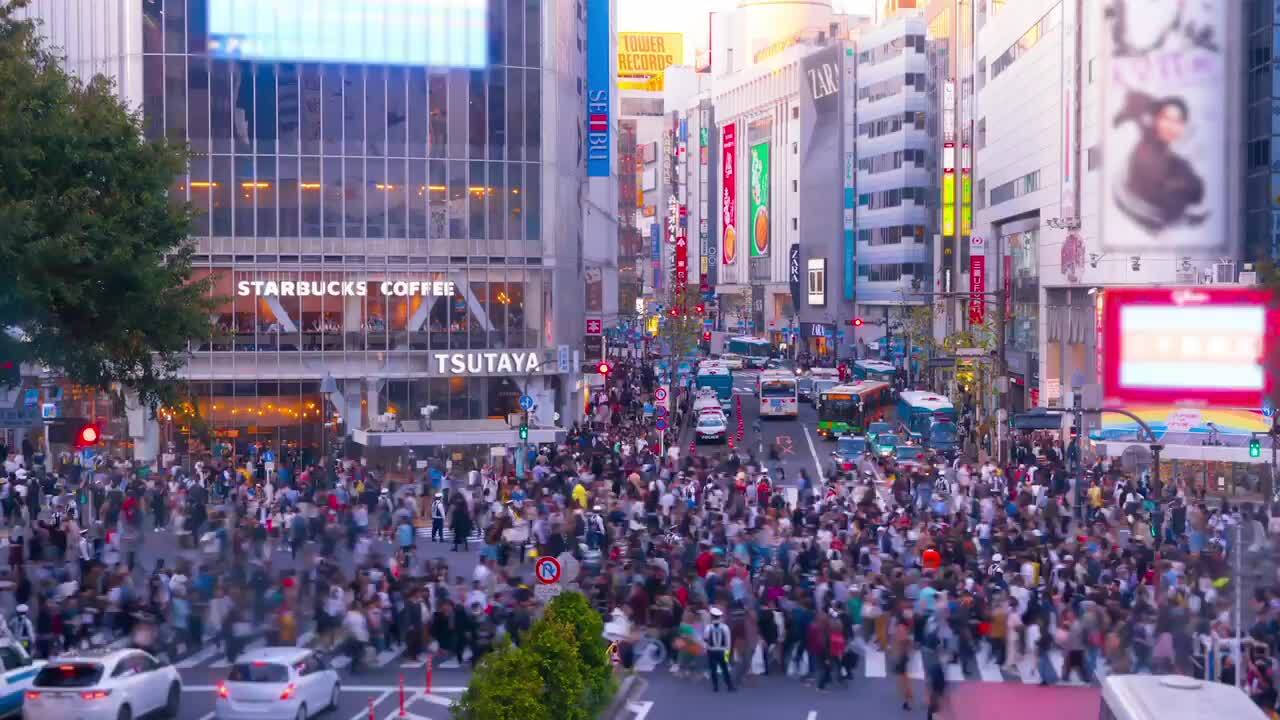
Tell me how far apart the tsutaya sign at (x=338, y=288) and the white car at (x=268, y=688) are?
33480 millimetres

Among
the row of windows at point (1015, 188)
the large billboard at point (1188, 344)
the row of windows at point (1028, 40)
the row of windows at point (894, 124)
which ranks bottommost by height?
the large billboard at point (1188, 344)

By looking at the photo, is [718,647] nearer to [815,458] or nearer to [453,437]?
[453,437]

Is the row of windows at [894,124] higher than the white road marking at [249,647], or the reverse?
the row of windows at [894,124]

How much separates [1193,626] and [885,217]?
8986cm

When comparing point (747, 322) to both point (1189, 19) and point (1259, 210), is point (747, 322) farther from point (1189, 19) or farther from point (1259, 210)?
point (1189, 19)

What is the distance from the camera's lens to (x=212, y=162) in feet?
169

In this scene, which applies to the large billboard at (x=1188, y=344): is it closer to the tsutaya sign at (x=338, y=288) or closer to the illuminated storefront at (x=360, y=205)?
the illuminated storefront at (x=360, y=205)

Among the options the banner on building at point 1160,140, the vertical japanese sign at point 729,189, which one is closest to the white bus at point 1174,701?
the banner on building at point 1160,140

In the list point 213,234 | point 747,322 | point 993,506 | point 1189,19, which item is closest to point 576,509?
point 993,506

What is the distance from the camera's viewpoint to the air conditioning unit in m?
45.8

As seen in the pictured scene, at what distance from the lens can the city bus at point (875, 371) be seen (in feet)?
270

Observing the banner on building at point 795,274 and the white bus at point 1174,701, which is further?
the banner on building at point 795,274

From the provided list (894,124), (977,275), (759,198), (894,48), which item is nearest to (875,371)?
(977,275)

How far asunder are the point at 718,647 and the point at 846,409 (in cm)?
4418
